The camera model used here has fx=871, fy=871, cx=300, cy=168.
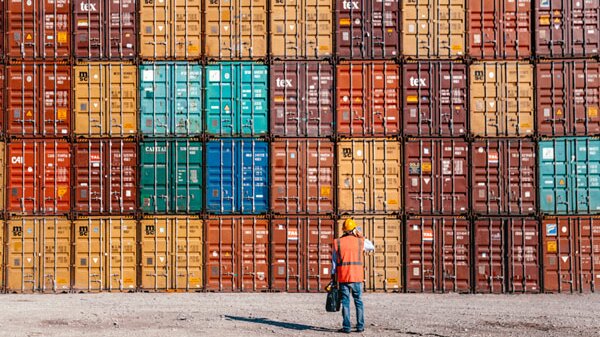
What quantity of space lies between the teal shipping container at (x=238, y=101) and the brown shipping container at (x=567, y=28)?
7093 mm

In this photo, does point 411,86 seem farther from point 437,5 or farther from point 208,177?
point 208,177

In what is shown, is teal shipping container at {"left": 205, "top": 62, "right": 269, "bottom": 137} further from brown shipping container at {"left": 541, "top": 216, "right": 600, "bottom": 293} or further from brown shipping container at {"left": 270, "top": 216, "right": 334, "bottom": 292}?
brown shipping container at {"left": 541, "top": 216, "right": 600, "bottom": 293}

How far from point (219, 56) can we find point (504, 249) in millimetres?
8669

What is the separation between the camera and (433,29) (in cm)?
2214

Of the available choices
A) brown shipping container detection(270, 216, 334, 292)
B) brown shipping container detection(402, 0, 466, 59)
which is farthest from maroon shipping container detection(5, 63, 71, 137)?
brown shipping container detection(402, 0, 466, 59)

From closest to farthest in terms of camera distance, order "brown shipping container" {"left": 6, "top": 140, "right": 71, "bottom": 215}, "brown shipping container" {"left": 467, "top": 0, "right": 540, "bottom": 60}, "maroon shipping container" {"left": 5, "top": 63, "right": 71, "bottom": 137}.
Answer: "brown shipping container" {"left": 6, "top": 140, "right": 71, "bottom": 215} → "maroon shipping container" {"left": 5, "top": 63, "right": 71, "bottom": 137} → "brown shipping container" {"left": 467, "top": 0, "right": 540, "bottom": 60}

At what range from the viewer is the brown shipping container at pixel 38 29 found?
22.1 meters

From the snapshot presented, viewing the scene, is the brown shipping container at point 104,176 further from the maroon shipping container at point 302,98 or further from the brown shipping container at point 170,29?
the maroon shipping container at point 302,98

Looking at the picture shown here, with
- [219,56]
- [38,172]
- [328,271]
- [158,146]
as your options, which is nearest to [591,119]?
[328,271]

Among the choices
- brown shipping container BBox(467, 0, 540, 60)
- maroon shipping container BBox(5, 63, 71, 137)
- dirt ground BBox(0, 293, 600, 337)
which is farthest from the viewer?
brown shipping container BBox(467, 0, 540, 60)

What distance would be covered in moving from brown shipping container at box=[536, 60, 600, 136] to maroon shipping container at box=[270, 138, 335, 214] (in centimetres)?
549

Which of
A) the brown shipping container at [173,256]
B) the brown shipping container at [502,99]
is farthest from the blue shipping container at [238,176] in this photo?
the brown shipping container at [502,99]

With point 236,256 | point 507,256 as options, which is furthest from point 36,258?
point 507,256

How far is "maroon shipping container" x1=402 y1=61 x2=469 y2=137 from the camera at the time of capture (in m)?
22.0
